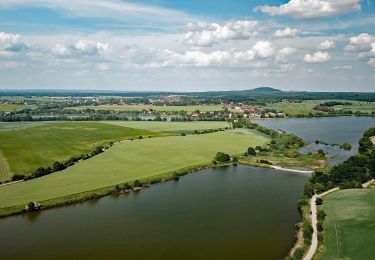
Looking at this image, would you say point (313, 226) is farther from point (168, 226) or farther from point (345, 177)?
point (345, 177)

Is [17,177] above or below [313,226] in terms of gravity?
above

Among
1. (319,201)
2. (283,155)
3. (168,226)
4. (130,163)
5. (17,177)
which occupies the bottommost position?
(168,226)

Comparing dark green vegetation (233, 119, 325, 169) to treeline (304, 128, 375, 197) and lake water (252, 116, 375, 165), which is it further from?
treeline (304, 128, 375, 197)

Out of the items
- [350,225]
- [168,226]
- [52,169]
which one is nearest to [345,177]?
[350,225]

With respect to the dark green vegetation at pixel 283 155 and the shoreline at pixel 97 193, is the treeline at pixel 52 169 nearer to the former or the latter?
the shoreline at pixel 97 193

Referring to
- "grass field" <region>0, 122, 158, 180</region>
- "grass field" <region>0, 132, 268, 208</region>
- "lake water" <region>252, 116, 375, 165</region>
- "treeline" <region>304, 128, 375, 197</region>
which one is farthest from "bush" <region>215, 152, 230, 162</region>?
"grass field" <region>0, 122, 158, 180</region>

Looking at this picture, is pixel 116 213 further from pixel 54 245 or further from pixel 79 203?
pixel 54 245

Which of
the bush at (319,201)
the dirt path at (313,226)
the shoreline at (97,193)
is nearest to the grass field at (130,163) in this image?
the shoreline at (97,193)
